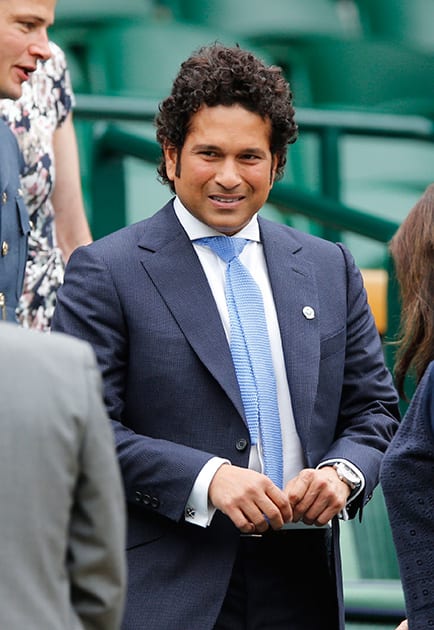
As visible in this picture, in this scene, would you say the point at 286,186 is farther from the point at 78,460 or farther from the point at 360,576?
the point at 78,460

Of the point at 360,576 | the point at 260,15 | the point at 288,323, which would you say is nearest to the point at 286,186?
the point at 360,576

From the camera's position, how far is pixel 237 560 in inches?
104

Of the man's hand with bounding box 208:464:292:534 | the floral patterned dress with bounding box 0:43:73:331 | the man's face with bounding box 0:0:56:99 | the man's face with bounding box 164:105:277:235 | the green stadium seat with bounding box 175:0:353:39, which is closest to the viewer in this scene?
the man's hand with bounding box 208:464:292:534

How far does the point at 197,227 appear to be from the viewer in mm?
2768

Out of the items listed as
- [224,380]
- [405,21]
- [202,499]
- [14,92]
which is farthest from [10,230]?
[405,21]

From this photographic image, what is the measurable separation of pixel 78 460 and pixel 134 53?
15.6 feet

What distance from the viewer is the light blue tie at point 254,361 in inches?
104

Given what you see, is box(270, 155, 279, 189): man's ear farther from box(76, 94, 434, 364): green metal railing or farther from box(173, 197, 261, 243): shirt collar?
box(76, 94, 434, 364): green metal railing

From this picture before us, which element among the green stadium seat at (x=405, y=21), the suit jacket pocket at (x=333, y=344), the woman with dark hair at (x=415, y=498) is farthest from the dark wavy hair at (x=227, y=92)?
the green stadium seat at (x=405, y=21)

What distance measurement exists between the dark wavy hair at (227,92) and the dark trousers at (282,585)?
0.73 meters

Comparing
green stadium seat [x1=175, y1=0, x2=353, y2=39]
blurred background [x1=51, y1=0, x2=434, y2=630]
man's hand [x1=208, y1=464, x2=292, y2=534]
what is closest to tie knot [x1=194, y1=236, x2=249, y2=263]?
man's hand [x1=208, y1=464, x2=292, y2=534]

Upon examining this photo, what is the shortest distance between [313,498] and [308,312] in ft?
1.23

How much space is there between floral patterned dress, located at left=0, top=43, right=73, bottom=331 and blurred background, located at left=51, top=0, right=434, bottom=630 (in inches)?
39.3

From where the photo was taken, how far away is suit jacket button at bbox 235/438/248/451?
8.59 ft
